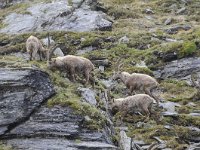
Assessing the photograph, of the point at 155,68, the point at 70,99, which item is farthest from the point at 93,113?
the point at 155,68

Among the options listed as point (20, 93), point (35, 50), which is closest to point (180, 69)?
point (35, 50)

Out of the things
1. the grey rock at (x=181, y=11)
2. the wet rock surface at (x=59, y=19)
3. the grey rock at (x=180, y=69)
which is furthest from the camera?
the grey rock at (x=181, y=11)

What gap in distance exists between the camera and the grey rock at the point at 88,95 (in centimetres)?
1768

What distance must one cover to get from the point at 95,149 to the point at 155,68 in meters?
16.6

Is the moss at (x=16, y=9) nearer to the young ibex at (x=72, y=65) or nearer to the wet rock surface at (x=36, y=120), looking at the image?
the young ibex at (x=72, y=65)

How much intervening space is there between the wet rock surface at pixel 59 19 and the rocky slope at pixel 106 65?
0.07 metres

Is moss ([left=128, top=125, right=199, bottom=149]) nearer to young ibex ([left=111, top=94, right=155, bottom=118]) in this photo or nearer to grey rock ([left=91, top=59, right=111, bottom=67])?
young ibex ([left=111, top=94, right=155, bottom=118])

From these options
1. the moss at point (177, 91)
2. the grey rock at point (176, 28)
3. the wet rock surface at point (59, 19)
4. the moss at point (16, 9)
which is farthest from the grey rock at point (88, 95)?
the moss at point (16, 9)

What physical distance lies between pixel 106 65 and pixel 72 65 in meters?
10.7

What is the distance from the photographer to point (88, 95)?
17.9 meters

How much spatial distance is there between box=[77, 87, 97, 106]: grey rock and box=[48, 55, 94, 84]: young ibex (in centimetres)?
137

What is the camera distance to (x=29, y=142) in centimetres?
1491

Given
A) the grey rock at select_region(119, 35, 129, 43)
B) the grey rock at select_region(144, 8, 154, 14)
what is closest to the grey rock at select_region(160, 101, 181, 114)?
the grey rock at select_region(119, 35, 129, 43)

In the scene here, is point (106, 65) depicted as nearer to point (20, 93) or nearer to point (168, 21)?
point (168, 21)
